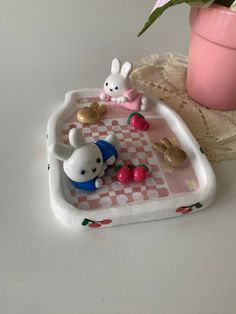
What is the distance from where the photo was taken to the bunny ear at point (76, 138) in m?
0.42

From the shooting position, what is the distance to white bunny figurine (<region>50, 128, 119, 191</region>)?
1.38 ft

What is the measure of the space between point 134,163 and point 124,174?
0.13 feet

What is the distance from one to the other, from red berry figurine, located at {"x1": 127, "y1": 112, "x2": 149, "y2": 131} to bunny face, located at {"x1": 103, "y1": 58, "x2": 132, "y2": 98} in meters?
0.04

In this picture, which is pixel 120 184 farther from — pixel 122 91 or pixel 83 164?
pixel 122 91

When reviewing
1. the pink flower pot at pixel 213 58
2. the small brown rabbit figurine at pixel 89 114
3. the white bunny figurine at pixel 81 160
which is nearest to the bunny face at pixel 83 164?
the white bunny figurine at pixel 81 160

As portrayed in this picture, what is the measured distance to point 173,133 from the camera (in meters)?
0.54

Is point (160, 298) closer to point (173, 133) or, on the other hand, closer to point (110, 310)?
point (110, 310)

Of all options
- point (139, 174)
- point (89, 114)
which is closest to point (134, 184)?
point (139, 174)

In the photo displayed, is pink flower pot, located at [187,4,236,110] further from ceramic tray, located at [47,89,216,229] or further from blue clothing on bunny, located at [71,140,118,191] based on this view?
blue clothing on bunny, located at [71,140,118,191]

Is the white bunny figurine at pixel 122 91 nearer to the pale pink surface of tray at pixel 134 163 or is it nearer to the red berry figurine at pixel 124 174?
the pale pink surface of tray at pixel 134 163

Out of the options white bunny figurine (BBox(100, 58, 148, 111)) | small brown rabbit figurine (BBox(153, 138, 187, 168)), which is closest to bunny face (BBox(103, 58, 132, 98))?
white bunny figurine (BBox(100, 58, 148, 111))

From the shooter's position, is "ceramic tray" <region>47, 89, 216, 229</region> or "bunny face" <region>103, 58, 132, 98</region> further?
A: "bunny face" <region>103, 58, 132, 98</region>

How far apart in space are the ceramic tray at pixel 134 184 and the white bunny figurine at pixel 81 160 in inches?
0.5

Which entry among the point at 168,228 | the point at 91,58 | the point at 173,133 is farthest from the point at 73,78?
the point at 168,228
